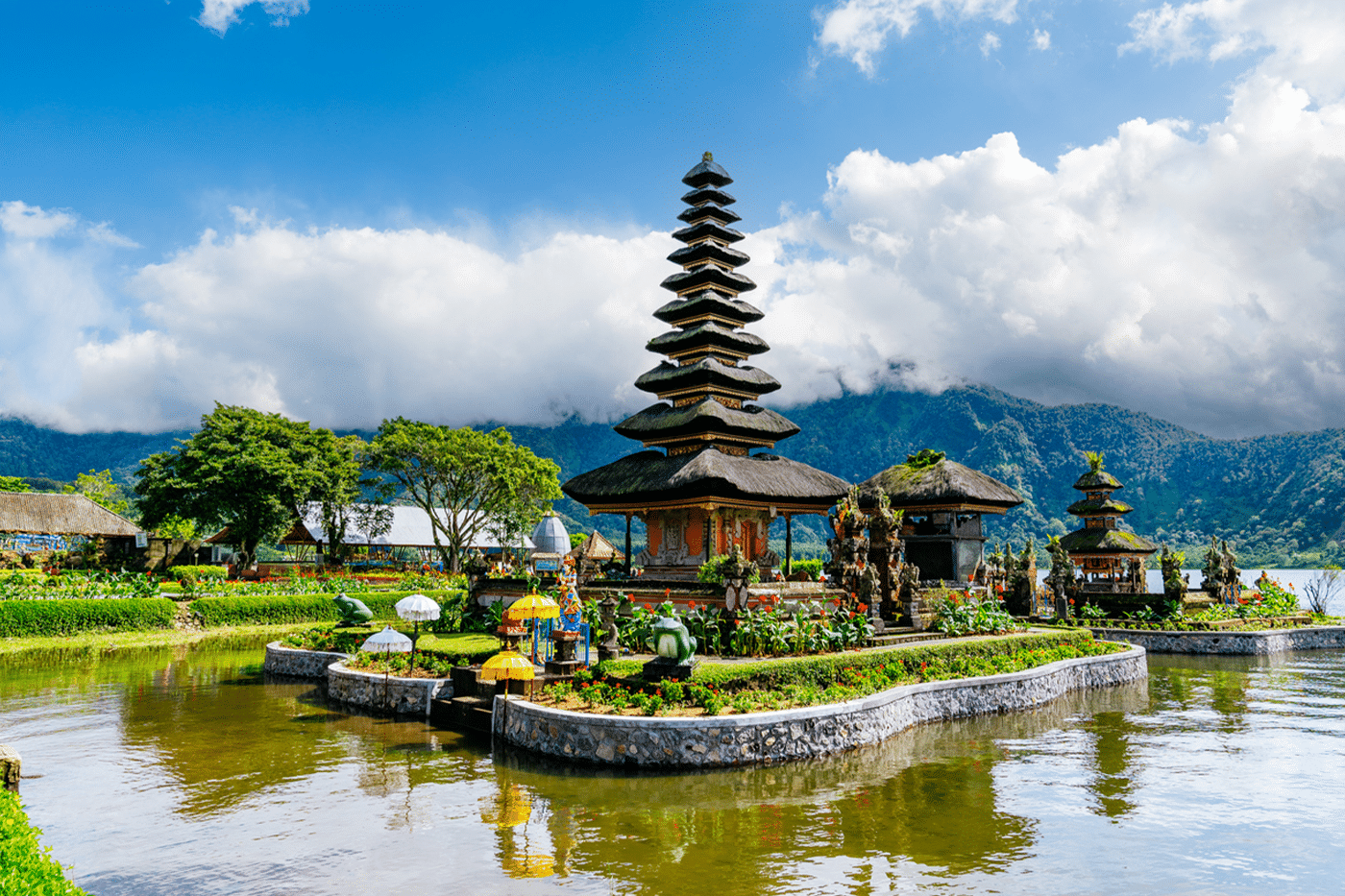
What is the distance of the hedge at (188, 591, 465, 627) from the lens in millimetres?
40719

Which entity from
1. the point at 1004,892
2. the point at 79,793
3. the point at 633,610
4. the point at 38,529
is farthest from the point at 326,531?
the point at 1004,892

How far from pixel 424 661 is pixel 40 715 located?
9.81 m

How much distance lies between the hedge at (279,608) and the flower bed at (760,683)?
888 inches

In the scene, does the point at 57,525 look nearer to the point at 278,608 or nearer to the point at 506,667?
the point at 278,608

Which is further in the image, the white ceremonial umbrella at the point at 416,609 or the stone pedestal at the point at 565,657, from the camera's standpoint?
the white ceremonial umbrella at the point at 416,609

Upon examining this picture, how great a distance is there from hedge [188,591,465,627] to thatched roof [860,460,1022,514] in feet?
74.6

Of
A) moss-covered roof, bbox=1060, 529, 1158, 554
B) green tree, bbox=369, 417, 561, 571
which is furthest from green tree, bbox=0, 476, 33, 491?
moss-covered roof, bbox=1060, 529, 1158, 554

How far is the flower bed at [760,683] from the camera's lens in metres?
17.2

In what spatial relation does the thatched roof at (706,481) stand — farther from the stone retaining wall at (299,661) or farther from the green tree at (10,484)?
the green tree at (10,484)

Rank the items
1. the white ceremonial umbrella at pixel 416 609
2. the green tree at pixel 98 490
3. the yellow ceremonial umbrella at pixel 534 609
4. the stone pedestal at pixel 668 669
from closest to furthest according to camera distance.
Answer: the stone pedestal at pixel 668 669 < the yellow ceremonial umbrella at pixel 534 609 < the white ceremonial umbrella at pixel 416 609 < the green tree at pixel 98 490

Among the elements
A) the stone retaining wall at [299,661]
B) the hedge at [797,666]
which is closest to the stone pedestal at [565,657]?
the hedge at [797,666]

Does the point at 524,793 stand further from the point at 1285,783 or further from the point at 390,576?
the point at 390,576

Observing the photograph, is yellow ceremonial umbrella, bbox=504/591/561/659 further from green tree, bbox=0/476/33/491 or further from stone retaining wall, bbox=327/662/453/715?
green tree, bbox=0/476/33/491

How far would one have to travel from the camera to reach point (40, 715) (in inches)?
845
